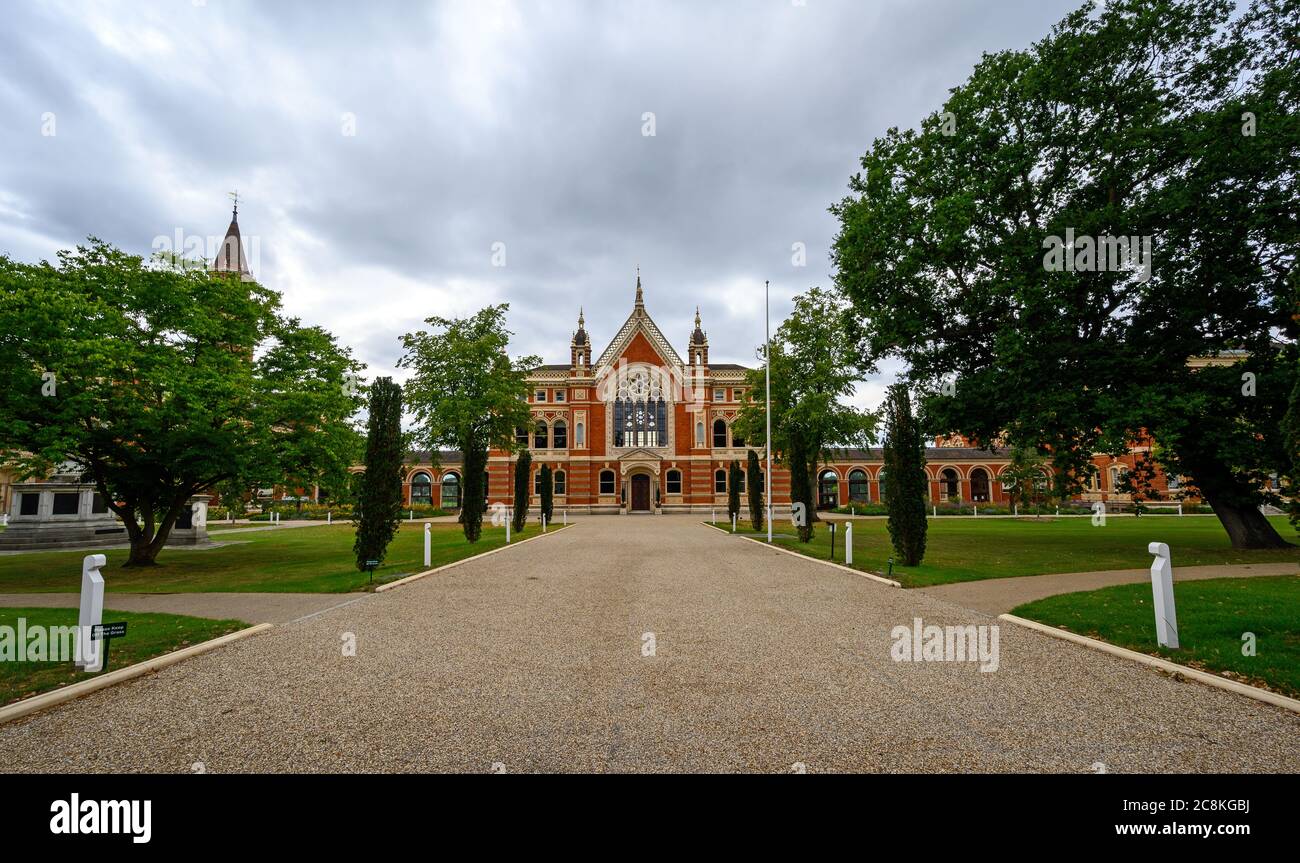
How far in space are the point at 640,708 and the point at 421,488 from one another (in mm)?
63958

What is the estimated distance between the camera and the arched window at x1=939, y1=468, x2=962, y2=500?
202ft

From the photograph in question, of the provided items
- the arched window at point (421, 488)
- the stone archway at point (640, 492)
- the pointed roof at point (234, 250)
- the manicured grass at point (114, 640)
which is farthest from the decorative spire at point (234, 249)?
the manicured grass at point (114, 640)

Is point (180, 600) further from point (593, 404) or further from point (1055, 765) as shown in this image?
point (593, 404)

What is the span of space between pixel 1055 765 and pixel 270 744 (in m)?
5.84

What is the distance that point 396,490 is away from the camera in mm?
15828

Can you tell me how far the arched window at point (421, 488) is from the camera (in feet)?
206

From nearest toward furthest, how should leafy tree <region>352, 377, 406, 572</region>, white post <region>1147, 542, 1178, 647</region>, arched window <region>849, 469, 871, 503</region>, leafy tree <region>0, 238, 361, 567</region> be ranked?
white post <region>1147, 542, 1178, 647</region>, leafy tree <region>0, 238, 361, 567</region>, leafy tree <region>352, 377, 406, 572</region>, arched window <region>849, 469, 871, 503</region>

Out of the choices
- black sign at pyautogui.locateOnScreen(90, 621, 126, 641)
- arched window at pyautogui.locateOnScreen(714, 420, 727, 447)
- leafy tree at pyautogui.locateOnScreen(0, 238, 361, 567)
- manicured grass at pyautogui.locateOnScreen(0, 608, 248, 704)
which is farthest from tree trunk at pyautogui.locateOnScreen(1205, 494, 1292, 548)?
arched window at pyautogui.locateOnScreen(714, 420, 727, 447)

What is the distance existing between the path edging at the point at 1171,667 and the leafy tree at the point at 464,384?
29844mm

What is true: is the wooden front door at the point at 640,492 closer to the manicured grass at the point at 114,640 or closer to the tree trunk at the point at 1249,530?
the tree trunk at the point at 1249,530

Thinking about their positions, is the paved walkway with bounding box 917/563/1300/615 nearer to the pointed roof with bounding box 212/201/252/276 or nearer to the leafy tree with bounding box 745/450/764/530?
the leafy tree with bounding box 745/450/764/530

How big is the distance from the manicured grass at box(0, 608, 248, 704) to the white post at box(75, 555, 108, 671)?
13 centimetres
